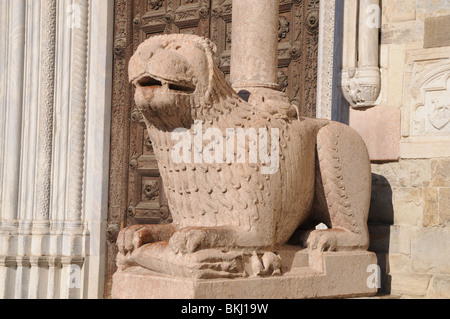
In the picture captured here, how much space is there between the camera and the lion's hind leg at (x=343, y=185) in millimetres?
3143

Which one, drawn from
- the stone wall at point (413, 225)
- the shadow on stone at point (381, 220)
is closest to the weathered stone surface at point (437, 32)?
the stone wall at point (413, 225)

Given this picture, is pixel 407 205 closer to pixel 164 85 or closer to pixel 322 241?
pixel 322 241

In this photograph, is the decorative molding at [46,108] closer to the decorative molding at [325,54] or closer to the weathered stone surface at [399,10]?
the decorative molding at [325,54]

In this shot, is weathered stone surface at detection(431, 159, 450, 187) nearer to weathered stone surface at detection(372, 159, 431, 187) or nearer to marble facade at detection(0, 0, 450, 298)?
weathered stone surface at detection(372, 159, 431, 187)

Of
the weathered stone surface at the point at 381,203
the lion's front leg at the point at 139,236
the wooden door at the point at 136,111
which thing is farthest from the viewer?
the wooden door at the point at 136,111

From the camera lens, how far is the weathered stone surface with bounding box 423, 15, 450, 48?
3.70 meters

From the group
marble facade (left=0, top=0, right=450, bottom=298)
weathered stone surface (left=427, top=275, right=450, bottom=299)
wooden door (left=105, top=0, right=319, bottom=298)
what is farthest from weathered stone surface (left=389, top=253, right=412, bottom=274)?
marble facade (left=0, top=0, right=450, bottom=298)

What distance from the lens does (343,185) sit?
317cm

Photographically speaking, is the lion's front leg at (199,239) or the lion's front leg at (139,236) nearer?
the lion's front leg at (199,239)

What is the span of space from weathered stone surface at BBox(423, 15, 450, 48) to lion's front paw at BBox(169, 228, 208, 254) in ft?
6.03

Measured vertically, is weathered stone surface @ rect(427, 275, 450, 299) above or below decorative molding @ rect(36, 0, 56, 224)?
below

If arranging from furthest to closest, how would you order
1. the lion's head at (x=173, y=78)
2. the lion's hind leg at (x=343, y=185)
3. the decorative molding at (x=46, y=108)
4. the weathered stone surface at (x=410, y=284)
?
the decorative molding at (x=46, y=108) → the weathered stone surface at (x=410, y=284) → the lion's hind leg at (x=343, y=185) → the lion's head at (x=173, y=78)

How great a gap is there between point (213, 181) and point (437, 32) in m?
1.67

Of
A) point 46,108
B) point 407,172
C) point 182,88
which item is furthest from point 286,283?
point 46,108
